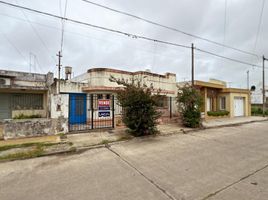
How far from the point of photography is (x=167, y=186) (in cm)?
377

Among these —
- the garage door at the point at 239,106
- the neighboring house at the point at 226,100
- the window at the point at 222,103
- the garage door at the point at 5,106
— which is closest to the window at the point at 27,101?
the garage door at the point at 5,106

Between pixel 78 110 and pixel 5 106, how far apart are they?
5.79 m

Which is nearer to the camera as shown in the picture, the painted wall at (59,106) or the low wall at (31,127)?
the low wall at (31,127)

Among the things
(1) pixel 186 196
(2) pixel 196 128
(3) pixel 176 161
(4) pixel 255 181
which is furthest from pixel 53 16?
(2) pixel 196 128

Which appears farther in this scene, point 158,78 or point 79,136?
point 158,78

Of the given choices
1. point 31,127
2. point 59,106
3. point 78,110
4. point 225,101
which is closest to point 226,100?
point 225,101

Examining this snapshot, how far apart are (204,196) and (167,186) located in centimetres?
76

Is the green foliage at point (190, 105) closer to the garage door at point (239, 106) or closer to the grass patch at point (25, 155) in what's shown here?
the grass patch at point (25, 155)

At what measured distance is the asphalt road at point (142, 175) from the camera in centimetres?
346

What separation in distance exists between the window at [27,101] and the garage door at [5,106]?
0.33 m

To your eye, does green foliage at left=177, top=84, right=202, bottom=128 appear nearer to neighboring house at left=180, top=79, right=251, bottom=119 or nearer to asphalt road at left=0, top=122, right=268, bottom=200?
asphalt road at left=0, top=122, right=268, bottom=200

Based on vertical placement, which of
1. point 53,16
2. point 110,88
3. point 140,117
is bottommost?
point 140,117

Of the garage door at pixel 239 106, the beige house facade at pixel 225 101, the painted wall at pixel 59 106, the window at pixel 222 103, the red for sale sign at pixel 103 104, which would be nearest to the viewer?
the painted wall at pixel 59 106

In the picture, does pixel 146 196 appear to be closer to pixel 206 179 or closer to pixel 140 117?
pixel 206 179
